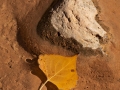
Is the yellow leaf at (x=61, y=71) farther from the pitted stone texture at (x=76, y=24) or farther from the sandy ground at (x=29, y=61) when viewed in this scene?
the pitted stone texture at (x=76, y=24)

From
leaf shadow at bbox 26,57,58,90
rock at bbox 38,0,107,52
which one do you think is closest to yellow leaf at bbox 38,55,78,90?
leaf shadow at bbox 26,57,58,90

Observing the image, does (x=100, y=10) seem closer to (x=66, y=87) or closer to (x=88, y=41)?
(x=88, y=41)

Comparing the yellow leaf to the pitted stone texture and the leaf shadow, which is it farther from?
the pitted stone texture

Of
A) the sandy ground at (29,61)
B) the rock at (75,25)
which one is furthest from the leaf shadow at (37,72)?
the rock at (75,25)

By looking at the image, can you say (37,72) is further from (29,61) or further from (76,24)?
(76,24)

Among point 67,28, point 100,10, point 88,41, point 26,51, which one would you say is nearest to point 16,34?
point 26,51

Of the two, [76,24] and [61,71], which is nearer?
[61,71]

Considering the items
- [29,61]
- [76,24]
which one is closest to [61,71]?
[29,61]
